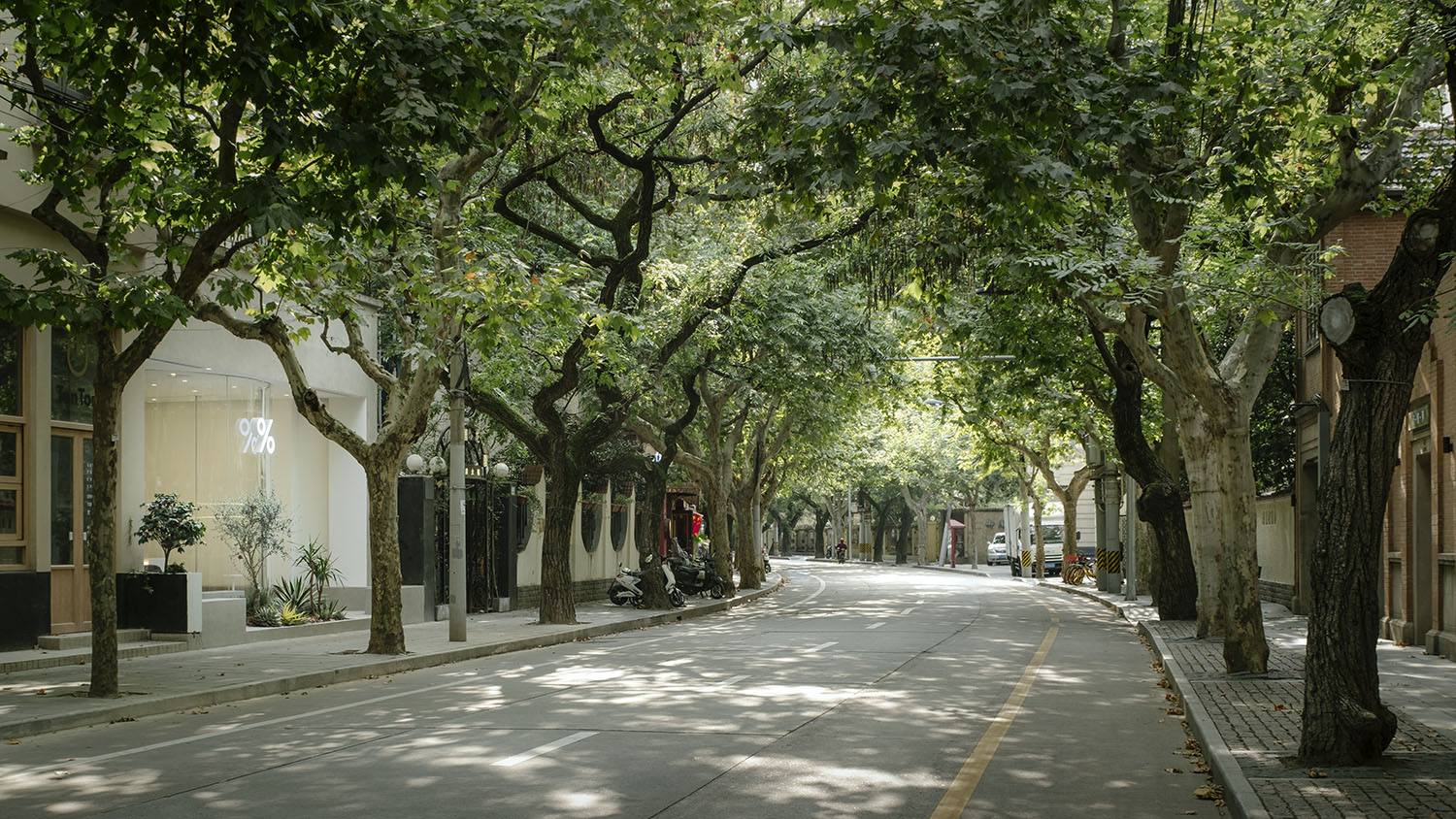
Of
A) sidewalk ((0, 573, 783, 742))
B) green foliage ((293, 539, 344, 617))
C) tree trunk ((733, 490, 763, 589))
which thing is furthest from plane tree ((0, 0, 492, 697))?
tree trunk ((733, 490, 763, 589))

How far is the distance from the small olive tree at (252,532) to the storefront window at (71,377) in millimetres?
3307

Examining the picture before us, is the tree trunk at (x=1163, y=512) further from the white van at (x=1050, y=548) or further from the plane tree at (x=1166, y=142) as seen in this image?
the white van at (x=1050, y=548)

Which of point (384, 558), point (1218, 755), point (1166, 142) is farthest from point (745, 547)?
point (1218, 755)

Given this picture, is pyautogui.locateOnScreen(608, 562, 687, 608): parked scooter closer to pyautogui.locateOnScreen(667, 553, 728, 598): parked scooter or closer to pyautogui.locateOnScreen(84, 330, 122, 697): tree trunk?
pyautogui.locateOnScreen(667, 553, 728, 598): parked scooter

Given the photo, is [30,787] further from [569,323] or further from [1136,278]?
[1136,278]

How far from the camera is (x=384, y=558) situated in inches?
709

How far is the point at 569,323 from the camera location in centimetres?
1652

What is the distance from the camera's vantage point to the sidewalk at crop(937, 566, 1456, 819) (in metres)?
7.50

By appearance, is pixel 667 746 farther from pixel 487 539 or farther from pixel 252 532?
pixel 487 539

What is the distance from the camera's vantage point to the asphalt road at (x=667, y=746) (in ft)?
26.4

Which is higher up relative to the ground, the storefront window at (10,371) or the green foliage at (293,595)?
the storefront window at (10,371)

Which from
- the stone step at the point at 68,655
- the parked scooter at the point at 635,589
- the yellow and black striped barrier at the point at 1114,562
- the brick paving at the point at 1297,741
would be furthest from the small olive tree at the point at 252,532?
the yellow and black striped barrier at the point at 1114,562

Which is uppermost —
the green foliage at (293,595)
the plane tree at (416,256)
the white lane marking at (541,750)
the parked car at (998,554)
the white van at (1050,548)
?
the plane tree at (416,256)

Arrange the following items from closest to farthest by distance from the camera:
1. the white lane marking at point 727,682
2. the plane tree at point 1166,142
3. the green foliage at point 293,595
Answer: the plane tree at point 1166,142, the white lane marking at point 727,682, the green foliage at point 293,595
